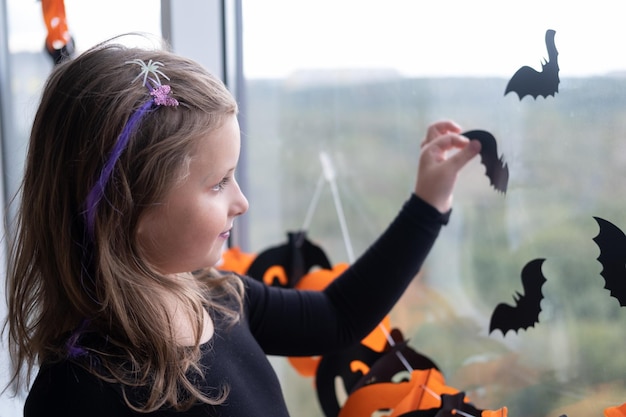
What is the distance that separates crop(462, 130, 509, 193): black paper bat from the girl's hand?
0.01 metres

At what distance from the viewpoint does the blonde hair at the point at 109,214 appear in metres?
0.69

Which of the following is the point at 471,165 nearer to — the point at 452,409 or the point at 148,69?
the point at 452,409

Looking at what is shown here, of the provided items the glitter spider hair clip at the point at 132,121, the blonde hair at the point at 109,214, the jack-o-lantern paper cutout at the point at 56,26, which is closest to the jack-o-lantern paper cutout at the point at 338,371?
the blonde hair at the point at 109,214

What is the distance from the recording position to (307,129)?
1.12 m

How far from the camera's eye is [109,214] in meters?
0.70

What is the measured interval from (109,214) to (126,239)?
0.10ft

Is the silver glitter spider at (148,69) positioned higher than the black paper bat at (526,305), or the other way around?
the silver glitter spider at (148,69)

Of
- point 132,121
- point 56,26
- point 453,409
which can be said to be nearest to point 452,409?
point 453,409

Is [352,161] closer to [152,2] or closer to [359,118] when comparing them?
[359,118]

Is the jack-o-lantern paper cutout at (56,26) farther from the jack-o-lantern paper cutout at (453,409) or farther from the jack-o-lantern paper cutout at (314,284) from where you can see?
the jack-o-lantern paper cutout at (453,409)

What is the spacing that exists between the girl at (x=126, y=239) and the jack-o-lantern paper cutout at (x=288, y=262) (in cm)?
26

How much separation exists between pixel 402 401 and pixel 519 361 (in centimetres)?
14

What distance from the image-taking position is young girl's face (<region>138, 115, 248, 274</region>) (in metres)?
0.70

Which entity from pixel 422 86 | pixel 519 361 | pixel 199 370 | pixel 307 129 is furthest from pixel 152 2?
pixel 519 361
